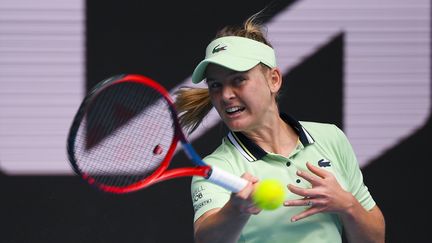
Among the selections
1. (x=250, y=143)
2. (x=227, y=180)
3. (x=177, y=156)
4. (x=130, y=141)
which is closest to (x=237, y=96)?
(x=250, y=143)

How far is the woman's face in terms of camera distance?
2.48m

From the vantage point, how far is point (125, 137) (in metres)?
2.75

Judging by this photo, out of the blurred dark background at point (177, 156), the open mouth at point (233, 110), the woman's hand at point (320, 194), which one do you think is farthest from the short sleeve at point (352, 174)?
the blurred dark background at point (177, 156)

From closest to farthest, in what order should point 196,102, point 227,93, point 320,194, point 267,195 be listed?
point 267,195
point 320,194
point 227,93
point 196,102

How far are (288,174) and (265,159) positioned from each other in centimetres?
8

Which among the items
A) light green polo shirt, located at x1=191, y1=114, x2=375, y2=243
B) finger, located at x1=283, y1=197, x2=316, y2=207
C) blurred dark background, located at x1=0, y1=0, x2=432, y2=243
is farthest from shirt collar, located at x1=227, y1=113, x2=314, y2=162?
blurred dark background, located at x1=0, y1=0, x2=432, y2=243

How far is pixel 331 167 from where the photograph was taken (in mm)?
2605

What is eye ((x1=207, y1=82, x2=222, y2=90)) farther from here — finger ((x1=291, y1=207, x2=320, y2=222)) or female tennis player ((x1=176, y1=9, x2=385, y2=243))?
finger ((x1=291, y1=207, x2=320, y2=222))

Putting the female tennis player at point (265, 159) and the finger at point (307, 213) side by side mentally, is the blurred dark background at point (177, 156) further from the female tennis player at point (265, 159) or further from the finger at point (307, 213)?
the finger at point (307, 213)

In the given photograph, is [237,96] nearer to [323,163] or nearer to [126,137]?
[323,163]

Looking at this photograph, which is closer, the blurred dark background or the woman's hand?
the woman's hand

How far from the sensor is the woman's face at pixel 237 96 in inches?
97.7

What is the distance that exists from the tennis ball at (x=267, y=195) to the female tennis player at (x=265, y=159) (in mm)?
59

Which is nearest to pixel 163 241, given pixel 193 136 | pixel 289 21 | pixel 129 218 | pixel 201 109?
pixel 129 218
